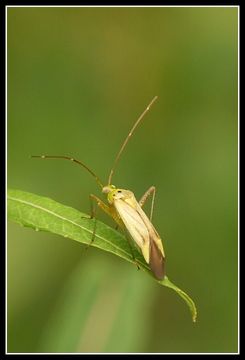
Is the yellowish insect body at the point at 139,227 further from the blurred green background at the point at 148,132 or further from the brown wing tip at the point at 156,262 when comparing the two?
the blurred green background at the point at 148,132

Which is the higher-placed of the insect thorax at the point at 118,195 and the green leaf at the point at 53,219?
the insect thorax at the point at 118,195

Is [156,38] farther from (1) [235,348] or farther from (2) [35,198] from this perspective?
(2) [35,198]

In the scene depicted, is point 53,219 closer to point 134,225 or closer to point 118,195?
point 134,225

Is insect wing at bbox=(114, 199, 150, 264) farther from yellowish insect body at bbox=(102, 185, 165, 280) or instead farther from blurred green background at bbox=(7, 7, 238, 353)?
blurred green background at bbox=(7, 7, 238, 353)

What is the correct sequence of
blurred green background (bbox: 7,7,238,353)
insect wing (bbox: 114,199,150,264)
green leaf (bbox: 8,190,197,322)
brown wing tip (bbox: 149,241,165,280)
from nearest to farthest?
green leaf (bbox: 8,190,197,322)
brown wing tip (bbox: 149,241,165,280)
insect wing (bbox: 114,199,150,264)
blurred green background (bbox: 7,7,238,353)

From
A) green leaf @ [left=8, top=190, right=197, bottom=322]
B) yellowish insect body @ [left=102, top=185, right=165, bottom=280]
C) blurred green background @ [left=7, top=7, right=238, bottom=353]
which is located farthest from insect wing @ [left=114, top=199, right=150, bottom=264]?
blurred green background @ [left=7, top=7, right=238, bottom=353]

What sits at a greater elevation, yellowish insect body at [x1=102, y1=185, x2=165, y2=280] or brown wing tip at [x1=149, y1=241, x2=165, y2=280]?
yellowish insect body at [x1=102, y1=185, x2=165, y2=280]

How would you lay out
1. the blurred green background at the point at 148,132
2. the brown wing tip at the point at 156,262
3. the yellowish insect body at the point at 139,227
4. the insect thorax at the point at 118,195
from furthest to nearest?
the blurred green background at the point at 148,132 → the insect thorax at the point at 118,195 → the yellowish insect body at the point at 139,227 → the brown wing tip at the point at 156,262

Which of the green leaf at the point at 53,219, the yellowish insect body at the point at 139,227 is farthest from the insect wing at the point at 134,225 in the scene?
the green leaf at the point at 53,219

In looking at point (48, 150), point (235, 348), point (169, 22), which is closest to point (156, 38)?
point (169, 22)
